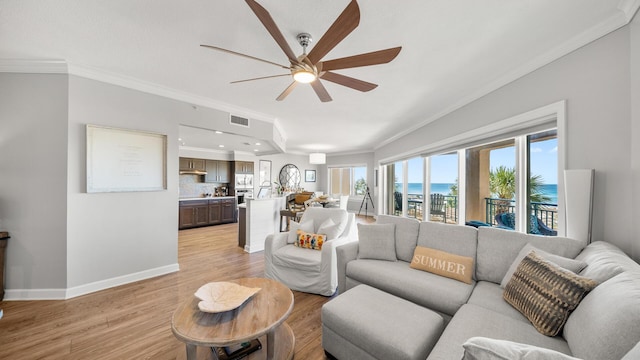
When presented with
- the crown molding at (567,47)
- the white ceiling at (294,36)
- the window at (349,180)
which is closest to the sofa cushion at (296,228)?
the white ceiling at (294,36)

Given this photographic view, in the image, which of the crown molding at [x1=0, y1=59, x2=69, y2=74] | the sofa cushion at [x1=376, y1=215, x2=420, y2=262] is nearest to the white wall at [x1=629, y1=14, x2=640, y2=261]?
the sofa cushion at [x1=376, y1=215, x2=420, y2=262]

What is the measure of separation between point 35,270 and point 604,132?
5521 millimetres

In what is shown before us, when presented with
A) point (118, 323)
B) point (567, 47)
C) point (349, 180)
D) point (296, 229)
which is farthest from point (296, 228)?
point (349, 180)

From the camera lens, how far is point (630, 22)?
160 centimetres

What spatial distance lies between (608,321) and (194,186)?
7921 millimetres

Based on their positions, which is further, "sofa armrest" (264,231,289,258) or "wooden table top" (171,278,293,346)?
"sofa armrest" (264,231,289,258)

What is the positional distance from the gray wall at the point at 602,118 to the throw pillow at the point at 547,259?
0.54 meters

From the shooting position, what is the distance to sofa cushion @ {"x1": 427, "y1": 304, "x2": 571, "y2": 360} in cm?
116

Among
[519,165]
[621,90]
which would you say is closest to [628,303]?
[621,90]

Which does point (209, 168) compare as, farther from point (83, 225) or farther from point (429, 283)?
point (429, 283)

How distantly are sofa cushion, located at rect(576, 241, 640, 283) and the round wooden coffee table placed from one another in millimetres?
1801

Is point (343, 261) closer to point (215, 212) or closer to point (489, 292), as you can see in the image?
point (489, 292)

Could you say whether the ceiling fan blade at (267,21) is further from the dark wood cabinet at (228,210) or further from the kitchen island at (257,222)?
the dark wood cabinet at (228,210)

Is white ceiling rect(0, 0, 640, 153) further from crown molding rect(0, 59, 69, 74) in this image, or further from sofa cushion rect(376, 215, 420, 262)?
sofa cushion rect(376, 215, 420, 262)
